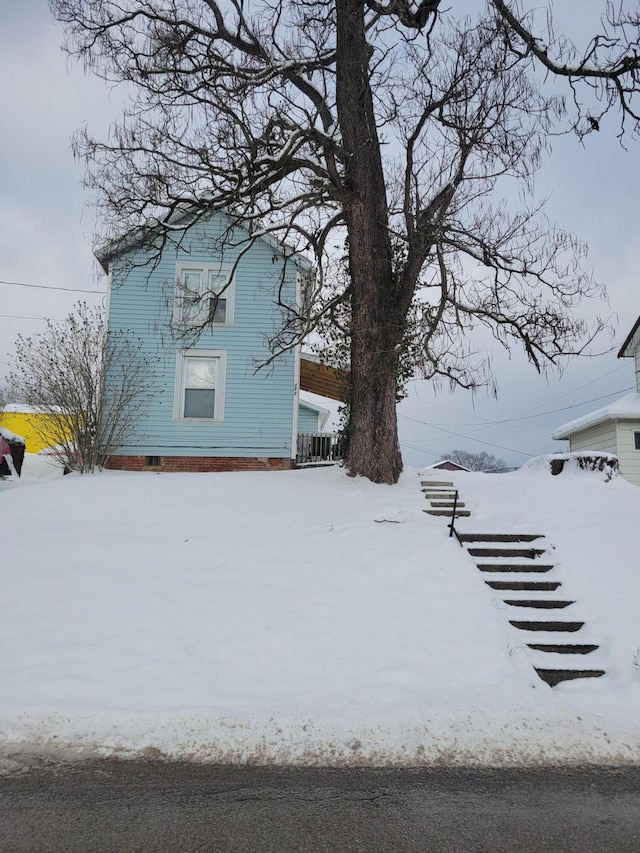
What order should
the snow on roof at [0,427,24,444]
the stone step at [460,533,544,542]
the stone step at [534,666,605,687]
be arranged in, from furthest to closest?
1. the snow on roof at [0,427,24,444]
2. the stone step at [460,533,544,542]
3. the stone step at [534,666,605,687]

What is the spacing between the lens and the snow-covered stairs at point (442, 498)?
25.3 ft

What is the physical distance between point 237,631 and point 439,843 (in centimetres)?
251

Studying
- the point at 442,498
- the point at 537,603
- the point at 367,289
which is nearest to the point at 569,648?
the point at 537,603

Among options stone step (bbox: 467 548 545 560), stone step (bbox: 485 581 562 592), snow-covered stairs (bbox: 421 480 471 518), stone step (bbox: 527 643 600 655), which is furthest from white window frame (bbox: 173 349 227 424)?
stone step (bbox: 527 643 600 655)

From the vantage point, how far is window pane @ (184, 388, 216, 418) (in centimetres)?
1316

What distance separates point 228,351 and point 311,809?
11.6m

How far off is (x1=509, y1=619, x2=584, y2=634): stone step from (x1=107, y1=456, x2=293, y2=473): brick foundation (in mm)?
8199

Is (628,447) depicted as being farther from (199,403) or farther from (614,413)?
(199,403)

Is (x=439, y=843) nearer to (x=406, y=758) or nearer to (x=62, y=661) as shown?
(x=406, y=758)

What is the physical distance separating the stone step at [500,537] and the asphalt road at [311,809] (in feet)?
12.0

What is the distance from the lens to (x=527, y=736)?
3424mm

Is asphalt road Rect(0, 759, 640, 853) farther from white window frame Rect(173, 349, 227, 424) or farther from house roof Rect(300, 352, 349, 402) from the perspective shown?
white window frame Rect(173, 349, 227, 424)

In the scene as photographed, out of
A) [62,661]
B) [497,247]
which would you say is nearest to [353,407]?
[497,247]

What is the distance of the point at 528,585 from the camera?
5.65 metres
